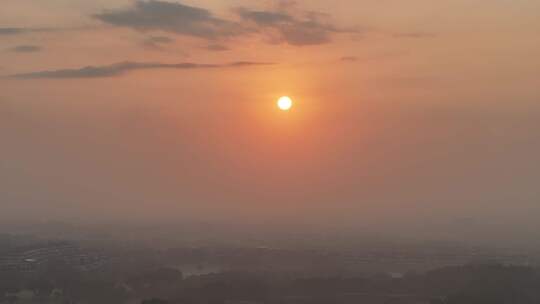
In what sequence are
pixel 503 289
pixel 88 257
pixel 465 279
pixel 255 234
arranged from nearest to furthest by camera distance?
pixel 503 289
pixel 465 279
pixel 88 257
pixel 255 234

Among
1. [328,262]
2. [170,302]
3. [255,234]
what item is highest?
[255,234]

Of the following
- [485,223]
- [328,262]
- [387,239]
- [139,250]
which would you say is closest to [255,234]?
[387,239]

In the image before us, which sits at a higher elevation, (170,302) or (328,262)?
(328,262)

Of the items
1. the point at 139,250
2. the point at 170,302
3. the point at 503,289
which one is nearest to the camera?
the point at 170,302

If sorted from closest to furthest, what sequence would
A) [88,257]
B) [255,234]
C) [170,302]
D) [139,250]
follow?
[170,302]
[88,257]
[139,250]
[255,234]

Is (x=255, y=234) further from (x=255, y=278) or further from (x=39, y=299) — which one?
(x=39, y=299)

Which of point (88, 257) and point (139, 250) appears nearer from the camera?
point (88, 257)

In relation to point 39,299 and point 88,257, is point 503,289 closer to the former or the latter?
point 39,299

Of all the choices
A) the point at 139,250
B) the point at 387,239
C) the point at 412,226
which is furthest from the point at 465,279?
the point at 412,226

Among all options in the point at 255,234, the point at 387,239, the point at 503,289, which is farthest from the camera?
the point at 255,234
